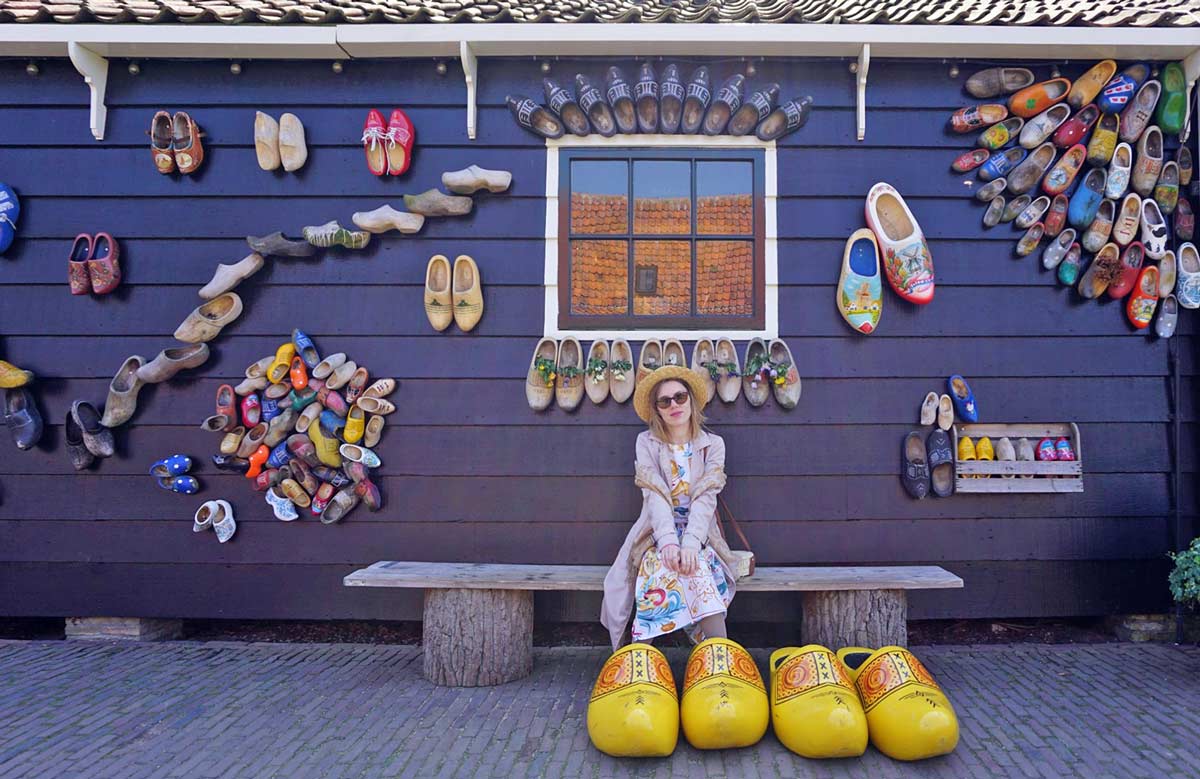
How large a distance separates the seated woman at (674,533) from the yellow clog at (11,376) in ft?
9.94

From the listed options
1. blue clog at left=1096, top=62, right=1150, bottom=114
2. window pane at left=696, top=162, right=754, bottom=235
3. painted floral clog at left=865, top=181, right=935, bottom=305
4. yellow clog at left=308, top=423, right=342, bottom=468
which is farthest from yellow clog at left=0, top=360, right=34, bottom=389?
blue clog at left=1096, top=62, right=1150, bottom=114

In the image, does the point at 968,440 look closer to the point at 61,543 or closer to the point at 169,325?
the point at 169,325

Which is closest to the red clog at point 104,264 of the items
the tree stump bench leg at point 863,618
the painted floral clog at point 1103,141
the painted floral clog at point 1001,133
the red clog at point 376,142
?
the red clog at point 376,142

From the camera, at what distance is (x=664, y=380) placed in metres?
2.92

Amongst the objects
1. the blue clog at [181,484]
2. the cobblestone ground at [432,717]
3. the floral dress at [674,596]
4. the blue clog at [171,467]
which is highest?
the blue clog at [171,467]

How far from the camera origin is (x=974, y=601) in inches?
135

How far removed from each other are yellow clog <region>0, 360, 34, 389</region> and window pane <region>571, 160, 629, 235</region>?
9.23 feet

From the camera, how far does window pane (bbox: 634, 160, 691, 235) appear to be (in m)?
3.46

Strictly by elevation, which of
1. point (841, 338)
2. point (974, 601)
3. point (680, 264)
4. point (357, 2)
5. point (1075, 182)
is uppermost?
point (357, 2)

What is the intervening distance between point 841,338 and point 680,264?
34.7 inches

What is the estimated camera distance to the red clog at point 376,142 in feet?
11.1

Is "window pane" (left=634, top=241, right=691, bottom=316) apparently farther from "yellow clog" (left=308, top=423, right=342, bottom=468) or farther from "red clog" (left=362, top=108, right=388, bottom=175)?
"yellow clog" (left=308, top=423, right=342, bottom=468)

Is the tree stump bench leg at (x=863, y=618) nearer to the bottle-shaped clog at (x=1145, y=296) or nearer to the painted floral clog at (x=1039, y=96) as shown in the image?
the bottle-shaped clog at (x=1145, y=296)

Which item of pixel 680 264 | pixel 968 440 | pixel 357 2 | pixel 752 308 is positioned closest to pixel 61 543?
pixel 357 2
